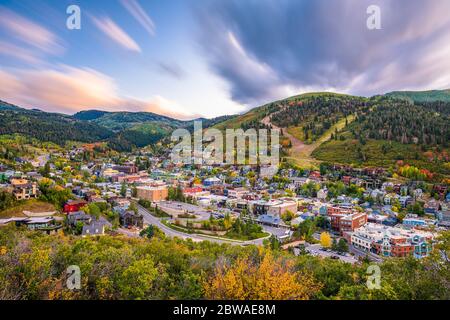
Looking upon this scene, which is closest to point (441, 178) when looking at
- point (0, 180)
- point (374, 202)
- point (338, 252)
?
point (374, 202)

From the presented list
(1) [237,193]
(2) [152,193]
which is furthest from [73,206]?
(1) [237,193]

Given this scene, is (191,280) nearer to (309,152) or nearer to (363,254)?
(363,254)

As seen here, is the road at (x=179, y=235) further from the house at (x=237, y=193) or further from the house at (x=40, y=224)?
→ the house at (x=237, y=193)

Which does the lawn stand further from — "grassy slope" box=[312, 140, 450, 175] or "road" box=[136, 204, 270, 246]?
"grassy slope" box=[312, 140, 450, 175]

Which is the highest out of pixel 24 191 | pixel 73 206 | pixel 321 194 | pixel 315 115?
pixel 315 115

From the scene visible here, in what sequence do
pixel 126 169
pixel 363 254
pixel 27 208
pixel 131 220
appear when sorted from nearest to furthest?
1. pixel 363 254
2. pixel 27 208
3. pixel 131 220
4. pixel 126 169

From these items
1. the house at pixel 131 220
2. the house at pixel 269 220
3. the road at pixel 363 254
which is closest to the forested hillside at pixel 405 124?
the house at pixel 269 220

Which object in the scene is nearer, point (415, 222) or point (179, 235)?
point (179, 235)

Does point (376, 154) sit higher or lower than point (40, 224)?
higher

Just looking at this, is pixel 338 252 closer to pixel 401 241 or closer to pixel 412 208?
pixel 401 241
